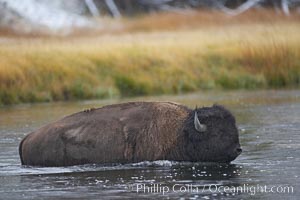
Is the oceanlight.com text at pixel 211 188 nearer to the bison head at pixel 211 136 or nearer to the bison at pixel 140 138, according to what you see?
the bison at pixel 140 138

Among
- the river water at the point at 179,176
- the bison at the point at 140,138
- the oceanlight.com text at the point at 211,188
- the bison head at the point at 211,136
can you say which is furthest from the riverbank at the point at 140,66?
the oceanlight.com text at the point at 211,188

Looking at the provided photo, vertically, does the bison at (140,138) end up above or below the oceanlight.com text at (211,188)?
above

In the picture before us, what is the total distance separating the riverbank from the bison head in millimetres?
9415

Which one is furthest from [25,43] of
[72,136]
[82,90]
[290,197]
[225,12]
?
[290,197]

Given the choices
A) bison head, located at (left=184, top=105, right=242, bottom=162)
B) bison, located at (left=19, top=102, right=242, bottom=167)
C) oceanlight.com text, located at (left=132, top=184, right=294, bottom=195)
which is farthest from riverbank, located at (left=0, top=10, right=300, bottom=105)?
oceanlight.com text, located at (left=132, top=184, right=294, bottom=195)

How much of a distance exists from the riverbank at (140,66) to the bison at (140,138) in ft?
29.5

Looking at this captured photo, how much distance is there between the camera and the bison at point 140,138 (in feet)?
38.8

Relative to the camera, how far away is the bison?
38.8 ft

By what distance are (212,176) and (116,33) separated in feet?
Answer: 63.6

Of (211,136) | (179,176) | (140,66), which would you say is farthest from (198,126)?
(140,66)

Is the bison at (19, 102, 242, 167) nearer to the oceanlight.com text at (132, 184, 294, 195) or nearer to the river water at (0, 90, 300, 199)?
the river water at (0, 90, 300, 199)

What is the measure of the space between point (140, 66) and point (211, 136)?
11542 mm

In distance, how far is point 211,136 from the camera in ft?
39.1

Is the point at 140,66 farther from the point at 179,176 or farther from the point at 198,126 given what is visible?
the point at 179,176
